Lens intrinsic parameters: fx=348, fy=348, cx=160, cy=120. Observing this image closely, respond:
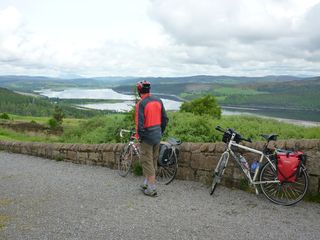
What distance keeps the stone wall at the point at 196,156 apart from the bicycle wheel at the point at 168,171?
0.32 m

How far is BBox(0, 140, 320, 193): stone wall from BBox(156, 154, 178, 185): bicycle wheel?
0.32 meters

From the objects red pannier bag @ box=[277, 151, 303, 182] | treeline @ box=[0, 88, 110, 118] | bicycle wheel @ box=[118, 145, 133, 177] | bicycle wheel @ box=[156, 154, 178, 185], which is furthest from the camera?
treeline @ box=[0, 88, 110, 118]

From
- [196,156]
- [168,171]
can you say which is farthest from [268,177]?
[168,171]

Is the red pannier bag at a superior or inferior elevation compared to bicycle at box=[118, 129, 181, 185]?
superior

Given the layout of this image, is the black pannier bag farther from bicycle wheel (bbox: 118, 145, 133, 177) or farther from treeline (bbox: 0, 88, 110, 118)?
treeline (bbox: 0, 88, 110, 118)

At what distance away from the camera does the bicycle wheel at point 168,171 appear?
A: 7441mm

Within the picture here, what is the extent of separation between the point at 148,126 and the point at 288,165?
2.62 metres

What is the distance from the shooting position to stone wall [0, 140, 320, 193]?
19.6ft

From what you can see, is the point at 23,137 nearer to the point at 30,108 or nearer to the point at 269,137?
the point at 269,137

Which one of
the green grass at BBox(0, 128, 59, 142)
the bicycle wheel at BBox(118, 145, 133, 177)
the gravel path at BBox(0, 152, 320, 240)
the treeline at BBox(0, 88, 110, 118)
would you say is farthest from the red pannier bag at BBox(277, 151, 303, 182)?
the treeline at BBox(0, 88, 110, 118)

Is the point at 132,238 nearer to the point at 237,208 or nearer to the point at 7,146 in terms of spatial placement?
the point at 237,208

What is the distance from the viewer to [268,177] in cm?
611

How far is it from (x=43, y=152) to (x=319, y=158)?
9436 millimetres

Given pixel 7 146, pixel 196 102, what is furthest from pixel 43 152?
pixel 196 102
